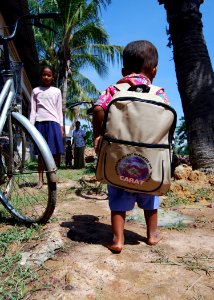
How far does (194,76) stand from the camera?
4512 millimetres

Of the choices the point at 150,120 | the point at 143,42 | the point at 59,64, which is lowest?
the point at 150,120

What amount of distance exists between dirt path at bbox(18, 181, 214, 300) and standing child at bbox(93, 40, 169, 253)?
0.15 metres

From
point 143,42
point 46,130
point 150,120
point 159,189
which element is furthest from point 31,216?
point 46,130

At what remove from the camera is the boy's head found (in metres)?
2.13

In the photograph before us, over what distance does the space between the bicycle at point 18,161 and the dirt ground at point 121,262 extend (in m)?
0.19

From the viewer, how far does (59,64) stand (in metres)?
15.6

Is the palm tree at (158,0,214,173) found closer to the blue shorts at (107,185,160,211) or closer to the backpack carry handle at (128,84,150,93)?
the blue shorts at (107,185,160,211)

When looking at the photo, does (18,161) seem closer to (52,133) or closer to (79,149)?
(52,133)

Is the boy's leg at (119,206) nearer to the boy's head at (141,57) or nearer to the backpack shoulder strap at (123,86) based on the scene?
the backpack shoulder strap at (123,86)

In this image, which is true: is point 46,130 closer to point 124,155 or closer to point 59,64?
point 124,155

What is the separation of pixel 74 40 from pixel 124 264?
14263 millimetres

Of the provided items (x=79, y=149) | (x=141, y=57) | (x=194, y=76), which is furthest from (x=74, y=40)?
(x=141, y=57)

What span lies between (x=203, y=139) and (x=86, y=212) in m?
2.06

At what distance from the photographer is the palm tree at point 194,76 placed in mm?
4309
